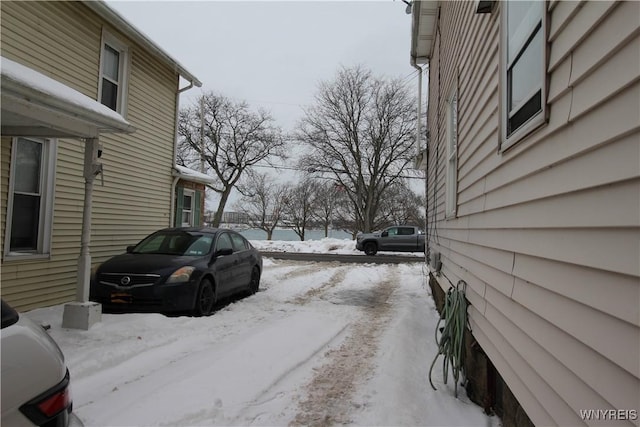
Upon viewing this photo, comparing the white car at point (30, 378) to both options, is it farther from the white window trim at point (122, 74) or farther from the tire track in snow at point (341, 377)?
the white window trim at point (122, 74)

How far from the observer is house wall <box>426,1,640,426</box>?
4.60 ft

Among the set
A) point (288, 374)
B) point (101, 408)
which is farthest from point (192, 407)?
point (288, 374)

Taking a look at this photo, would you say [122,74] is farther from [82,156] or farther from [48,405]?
[48,405]

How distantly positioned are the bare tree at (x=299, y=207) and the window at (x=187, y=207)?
39771 mm

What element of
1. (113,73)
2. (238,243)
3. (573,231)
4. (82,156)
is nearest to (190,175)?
(113,73)

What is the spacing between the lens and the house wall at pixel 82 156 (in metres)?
6.23

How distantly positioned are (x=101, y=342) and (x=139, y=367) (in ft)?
3.33

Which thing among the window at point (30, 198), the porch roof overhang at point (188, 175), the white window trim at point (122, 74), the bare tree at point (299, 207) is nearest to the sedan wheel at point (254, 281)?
the porch roof overhang at point (188, 175)

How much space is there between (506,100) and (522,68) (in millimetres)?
280

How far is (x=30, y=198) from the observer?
6492 millimetres

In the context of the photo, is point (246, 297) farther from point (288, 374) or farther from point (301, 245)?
point (301, 245)

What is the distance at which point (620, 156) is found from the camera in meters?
1.45

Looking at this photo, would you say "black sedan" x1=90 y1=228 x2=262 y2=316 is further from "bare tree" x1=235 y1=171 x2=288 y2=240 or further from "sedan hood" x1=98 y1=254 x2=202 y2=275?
"bare tree" x1=235 y1=171 x2=288 y2=240

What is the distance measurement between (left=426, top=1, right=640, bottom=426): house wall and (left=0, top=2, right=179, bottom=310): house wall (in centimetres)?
654
